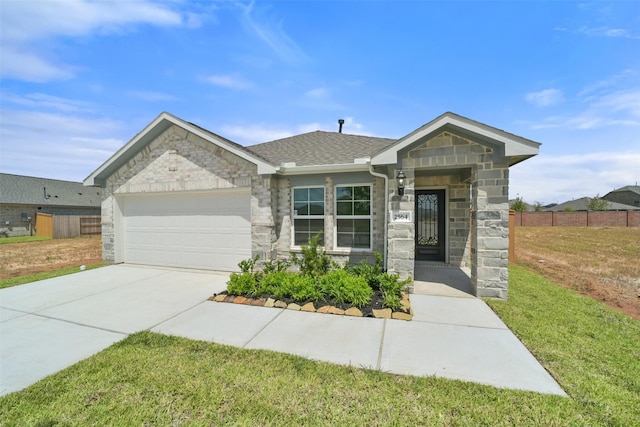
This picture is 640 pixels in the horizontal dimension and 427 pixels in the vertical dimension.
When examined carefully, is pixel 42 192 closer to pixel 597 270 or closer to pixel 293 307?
pixel 293 307

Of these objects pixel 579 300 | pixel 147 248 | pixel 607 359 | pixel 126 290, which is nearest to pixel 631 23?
pixel 579 300

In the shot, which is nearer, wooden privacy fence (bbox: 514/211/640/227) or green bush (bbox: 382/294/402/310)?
green bush (bbox: 382/294/402/310)

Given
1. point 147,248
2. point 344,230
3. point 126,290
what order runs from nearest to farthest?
point 126,290 < point 344,230 < point 147,248

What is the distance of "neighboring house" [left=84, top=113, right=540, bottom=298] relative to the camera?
5559 millimetres

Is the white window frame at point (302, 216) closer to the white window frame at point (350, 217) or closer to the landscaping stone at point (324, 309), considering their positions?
the white window frame at point (350, 217)

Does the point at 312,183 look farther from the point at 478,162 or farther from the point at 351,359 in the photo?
the point at 351,359

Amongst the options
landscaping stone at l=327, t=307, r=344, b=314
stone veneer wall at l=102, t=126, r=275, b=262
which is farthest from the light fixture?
stone veneer wall at l=102, t=126, r=275, b=262

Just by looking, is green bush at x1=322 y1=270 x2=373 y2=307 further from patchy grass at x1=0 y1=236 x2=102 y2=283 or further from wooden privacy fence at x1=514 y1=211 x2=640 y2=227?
wooden privacy fence at x1=514 y1=211 x2=640 y2=227

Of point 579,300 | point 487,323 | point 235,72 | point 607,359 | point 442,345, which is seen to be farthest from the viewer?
point 235,72

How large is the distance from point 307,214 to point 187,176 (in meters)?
4.14

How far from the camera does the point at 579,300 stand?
18.0 ft

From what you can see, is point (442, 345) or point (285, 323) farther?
point (285, 323)

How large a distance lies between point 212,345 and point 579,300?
739 cm

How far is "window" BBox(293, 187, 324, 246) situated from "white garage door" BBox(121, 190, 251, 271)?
4.75 ft
